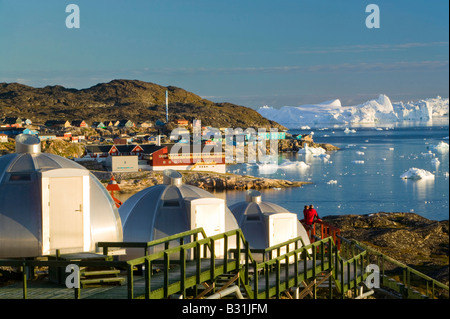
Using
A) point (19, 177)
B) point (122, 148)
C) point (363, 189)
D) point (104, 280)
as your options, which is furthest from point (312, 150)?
point (104, 280)

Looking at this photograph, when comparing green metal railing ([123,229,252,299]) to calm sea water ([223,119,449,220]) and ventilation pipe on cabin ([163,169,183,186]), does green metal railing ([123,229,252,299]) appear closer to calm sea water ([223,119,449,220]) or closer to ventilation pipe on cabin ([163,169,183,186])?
ventilation pipe on cabin ([163,169,183,186])

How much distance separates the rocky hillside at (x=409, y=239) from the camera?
1254 inches

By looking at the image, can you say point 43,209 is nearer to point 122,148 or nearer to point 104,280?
point 104,280

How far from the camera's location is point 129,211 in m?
17.6

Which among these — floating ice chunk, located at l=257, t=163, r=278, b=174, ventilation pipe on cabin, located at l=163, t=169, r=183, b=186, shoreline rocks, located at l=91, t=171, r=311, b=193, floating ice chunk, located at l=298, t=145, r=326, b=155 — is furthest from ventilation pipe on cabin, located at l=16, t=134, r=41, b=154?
floating ice chunk, located at l=298, t=145, r=326, b=155

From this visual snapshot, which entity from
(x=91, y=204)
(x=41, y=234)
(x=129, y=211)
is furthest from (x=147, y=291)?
(x=129, y=211)

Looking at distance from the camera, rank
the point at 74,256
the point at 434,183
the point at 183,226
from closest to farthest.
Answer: the point at 74,256, the point at 183,226, the point at 434,183

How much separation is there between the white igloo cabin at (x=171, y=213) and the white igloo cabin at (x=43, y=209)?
3.63 metres

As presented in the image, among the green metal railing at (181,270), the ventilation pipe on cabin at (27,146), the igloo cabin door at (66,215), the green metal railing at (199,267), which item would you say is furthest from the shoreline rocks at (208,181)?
the green metal railing at (181,270)

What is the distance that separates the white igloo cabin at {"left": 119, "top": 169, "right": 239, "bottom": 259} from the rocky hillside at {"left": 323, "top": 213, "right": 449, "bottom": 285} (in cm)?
1466

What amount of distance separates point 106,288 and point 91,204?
3.52 meters

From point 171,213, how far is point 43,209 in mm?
5055

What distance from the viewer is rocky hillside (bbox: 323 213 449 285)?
31848 millimetres
